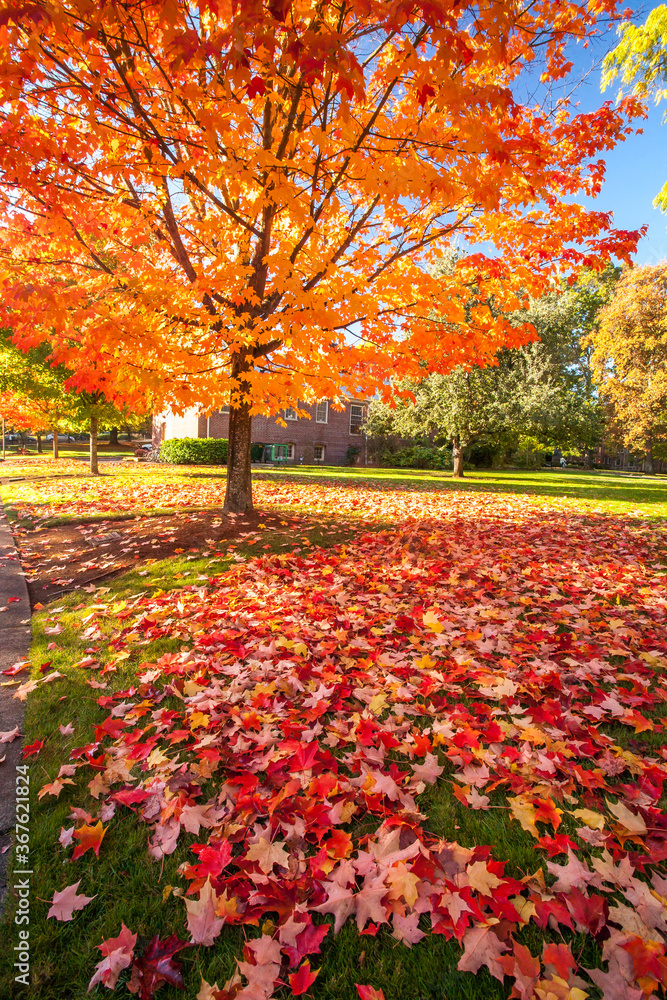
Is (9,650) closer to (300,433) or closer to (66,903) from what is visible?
(66,903)

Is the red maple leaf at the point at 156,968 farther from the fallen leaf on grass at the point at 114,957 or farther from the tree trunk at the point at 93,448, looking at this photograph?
the tree trunk at the point at 93,448

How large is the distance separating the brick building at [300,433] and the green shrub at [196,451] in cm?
182

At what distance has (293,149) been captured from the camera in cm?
524

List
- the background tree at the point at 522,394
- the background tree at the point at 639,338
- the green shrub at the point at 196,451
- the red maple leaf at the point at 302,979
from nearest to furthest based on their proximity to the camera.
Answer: the red maple leaf at the point at 302,979 → the background tree at the point at 639,338 → the background tree at the point at 522,394 → the green shrub at the point at 196,451

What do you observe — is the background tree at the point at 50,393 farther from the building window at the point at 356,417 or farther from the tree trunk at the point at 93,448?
the building window at the point at 356,417

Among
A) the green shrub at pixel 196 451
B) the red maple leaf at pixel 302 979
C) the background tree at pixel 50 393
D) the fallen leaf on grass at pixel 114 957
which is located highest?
the background tree at pixel 50 393

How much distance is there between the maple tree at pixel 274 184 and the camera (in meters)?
4.09

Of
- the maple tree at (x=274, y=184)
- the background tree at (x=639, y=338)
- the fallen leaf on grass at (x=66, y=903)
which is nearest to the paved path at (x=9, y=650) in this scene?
the fallen leaf on grass at (x=66, y=903)

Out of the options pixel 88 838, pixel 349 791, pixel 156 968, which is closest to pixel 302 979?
pixel 156 968

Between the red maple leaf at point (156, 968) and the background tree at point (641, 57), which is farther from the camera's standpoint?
the background tree at point (641, 57)

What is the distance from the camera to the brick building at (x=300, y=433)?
91.0 feet

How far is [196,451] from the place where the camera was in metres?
25.3

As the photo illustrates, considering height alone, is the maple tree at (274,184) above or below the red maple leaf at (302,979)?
above

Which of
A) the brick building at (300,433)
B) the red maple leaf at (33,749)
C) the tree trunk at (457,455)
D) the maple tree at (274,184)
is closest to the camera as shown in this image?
the red maple leaf at (33,749)
